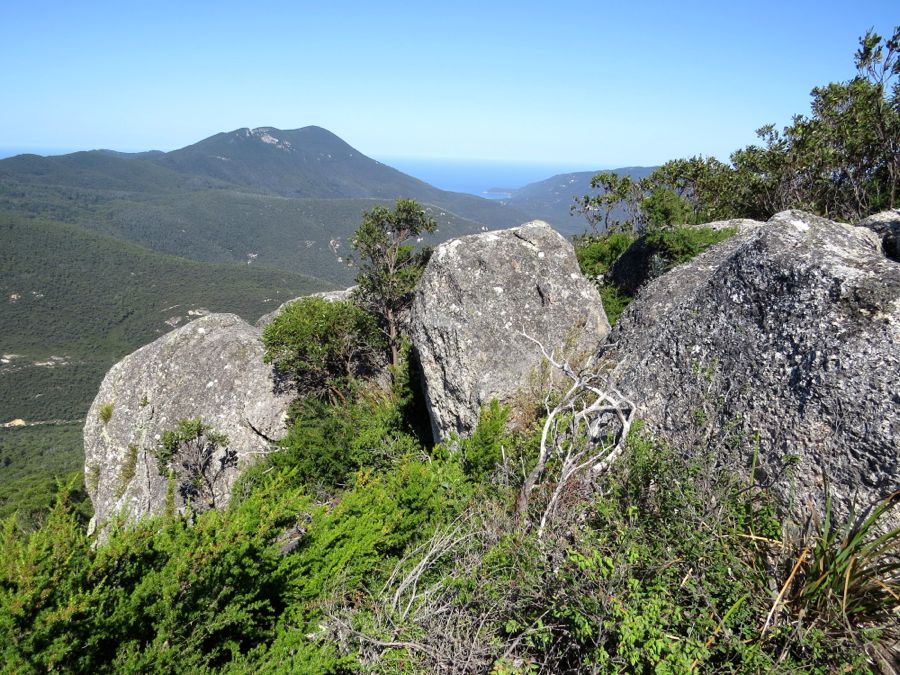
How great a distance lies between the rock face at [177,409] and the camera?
13297 mm

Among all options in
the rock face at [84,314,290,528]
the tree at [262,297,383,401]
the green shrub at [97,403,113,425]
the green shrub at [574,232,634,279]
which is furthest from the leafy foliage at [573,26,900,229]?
the green shrub at [97,403,113,425]

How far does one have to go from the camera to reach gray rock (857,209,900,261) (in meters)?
8.84

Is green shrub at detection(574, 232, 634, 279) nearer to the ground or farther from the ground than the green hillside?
farther from the ground

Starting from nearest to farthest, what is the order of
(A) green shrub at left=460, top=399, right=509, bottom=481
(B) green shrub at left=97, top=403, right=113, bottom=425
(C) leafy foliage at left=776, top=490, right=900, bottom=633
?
(C) leafy foliage at left=776, top=490, right=900, bottom=633 < (A) green shrub at left=460, top=399, right=509, bottom=481 < (B) green shrub at left=97, top=403, right=113, bottom=425

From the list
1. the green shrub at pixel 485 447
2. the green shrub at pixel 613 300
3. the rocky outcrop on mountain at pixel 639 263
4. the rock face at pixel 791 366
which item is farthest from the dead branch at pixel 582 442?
the rocky outcrop on mountain at pixel 639 263

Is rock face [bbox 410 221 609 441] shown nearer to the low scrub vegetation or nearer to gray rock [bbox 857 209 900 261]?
the low scrub vegetation

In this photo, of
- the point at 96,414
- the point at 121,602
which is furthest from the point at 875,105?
the point at 96,414

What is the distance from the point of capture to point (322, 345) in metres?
13.5

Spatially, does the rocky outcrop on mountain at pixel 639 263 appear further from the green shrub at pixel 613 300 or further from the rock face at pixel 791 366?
the rock face at pixel 791 366

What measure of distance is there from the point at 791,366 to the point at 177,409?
599 inches

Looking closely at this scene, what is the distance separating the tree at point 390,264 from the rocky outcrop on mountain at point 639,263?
591cm

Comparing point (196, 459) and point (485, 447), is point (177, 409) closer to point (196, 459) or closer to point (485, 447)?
point (196, 459)

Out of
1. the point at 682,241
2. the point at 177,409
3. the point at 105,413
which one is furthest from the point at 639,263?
the point at 105,413

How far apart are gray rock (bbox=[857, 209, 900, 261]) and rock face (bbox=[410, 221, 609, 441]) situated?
5322 millimetres
